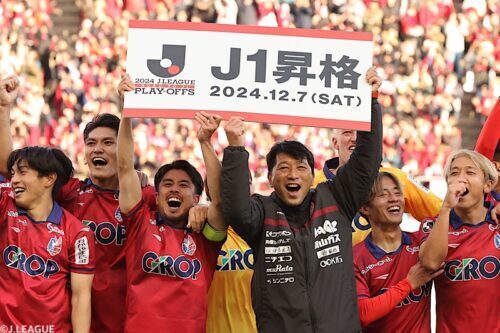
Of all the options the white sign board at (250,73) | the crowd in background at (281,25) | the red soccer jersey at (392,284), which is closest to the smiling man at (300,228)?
the white sign board at (250,73)

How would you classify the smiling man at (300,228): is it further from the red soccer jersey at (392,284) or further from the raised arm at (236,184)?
the red soccer jersey at (392,284)

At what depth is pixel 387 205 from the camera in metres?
3.92

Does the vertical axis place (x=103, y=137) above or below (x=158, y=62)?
below

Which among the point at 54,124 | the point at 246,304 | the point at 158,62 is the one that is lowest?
the point at 246,304

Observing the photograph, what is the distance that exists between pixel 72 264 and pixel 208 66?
961mm

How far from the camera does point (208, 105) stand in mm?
3732

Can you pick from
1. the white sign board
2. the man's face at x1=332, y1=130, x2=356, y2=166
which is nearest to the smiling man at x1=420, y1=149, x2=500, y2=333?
the white sign board

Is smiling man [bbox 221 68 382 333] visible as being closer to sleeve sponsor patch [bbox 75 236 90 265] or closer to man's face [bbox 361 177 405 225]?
man's face [bbox 361 177 405 225]

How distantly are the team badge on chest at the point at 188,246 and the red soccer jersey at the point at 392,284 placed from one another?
66 cm

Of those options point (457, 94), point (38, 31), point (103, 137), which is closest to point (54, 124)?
point (38, 31)

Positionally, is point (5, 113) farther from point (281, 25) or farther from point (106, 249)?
point (281, 25)

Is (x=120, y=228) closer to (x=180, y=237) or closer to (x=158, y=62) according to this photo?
(x=180, y=237)

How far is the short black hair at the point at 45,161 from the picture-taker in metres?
3.92

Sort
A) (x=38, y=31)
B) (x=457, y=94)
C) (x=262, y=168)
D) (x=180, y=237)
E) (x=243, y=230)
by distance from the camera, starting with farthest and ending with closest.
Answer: (x=38, y=31)
(x=457, y=94)
(x=262, y=168)
(x=180, y=237)
(x=243, y=230)
